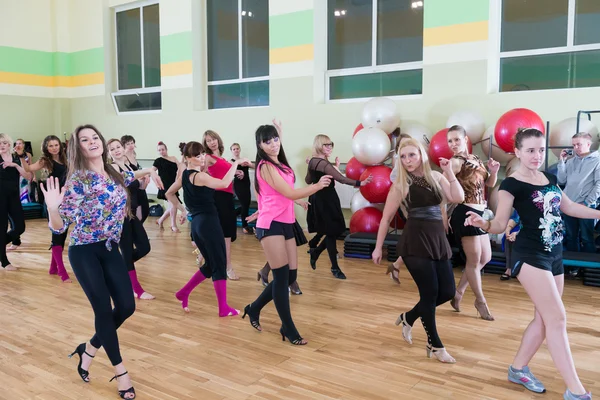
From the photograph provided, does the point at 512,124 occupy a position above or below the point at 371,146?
above

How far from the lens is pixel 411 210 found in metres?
3.18

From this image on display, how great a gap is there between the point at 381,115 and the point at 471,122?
1108 mm

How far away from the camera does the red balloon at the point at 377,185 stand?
6.34 meters

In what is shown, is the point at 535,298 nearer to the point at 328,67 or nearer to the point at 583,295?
the point at 583,295

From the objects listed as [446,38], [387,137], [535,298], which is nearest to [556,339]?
[535,298]

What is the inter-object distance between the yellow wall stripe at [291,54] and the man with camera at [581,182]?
4120mm

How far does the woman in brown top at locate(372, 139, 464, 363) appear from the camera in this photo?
3.07 metres

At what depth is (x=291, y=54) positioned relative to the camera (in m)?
8.31

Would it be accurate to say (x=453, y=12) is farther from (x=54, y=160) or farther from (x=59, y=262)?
(x=59, y=262)

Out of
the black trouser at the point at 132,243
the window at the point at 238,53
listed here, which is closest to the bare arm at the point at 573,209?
the black trouser at the point at 132,243

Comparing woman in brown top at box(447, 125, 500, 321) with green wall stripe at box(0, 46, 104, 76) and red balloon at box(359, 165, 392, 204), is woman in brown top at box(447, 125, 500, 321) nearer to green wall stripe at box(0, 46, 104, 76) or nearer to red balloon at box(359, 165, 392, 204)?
red balloon at box(359, 165, 392, 204)

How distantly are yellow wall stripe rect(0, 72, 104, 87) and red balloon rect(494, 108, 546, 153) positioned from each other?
8537mm

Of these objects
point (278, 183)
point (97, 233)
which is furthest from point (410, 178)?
point (97, 233)

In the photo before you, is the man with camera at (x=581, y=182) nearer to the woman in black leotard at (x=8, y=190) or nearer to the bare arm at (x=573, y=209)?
the bare arm at (x=573, y=209)
